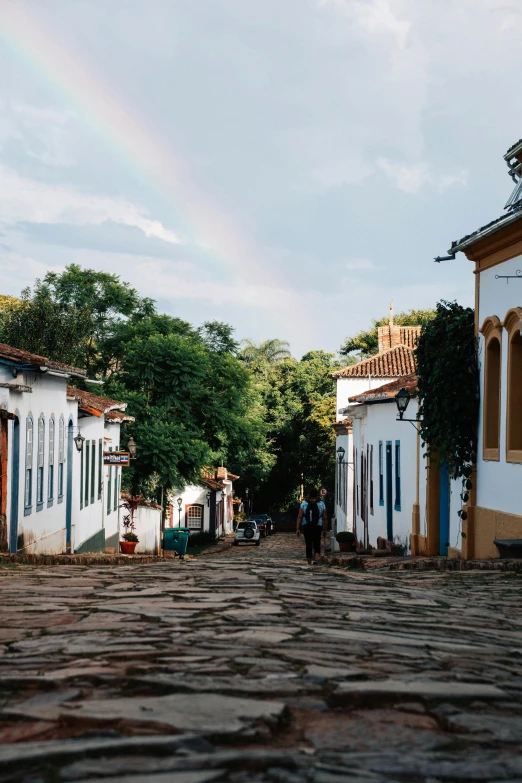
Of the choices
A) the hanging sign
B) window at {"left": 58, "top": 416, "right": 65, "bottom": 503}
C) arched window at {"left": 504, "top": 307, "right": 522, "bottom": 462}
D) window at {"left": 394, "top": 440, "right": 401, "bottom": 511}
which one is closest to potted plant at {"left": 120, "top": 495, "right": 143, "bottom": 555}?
the hanging sign

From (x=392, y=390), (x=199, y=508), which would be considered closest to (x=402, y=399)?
(x=392, y=390)

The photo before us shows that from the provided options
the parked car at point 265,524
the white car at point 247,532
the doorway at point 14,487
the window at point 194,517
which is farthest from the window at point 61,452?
the parked car at point 265,524

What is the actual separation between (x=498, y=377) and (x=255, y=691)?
39.9 ft

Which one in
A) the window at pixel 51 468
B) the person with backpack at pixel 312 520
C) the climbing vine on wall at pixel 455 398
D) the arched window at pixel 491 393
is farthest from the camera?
the window at pixel 51 468

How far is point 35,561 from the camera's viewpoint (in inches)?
583

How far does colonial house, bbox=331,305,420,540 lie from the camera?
39.9 m

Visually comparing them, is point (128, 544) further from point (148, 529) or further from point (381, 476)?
point (381, 476)

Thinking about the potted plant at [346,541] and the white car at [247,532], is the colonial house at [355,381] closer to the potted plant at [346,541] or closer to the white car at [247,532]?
the potted plant at [346,541]

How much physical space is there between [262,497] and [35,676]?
238 feet

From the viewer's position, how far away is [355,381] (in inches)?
2061

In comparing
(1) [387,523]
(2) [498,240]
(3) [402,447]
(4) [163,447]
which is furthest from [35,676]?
(4) [163,447]

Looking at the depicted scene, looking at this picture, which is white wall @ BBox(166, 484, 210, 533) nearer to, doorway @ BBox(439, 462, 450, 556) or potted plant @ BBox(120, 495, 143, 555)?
potted plant @ BBox(120, 495, 143, 555)

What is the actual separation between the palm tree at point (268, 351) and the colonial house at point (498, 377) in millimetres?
63770

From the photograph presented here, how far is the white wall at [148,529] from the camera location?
3691 cm
